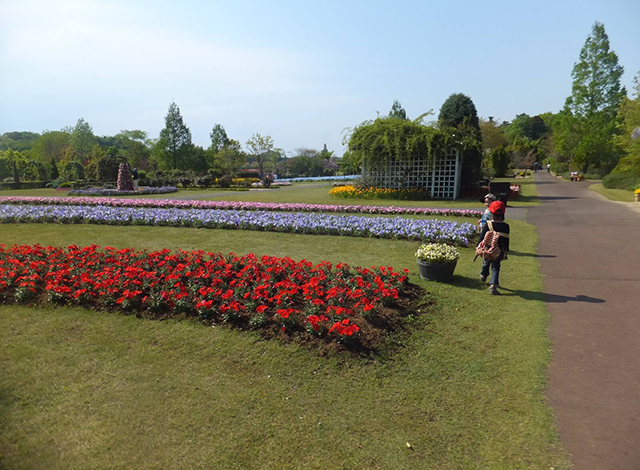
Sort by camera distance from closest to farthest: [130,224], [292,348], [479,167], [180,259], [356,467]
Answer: [356,467], [292,348], [180,259], [130,224], [479,167]

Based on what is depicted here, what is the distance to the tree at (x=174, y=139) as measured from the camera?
49.5m

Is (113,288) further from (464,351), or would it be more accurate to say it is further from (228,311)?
(464,351)

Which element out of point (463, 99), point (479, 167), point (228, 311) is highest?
point (463, 99)

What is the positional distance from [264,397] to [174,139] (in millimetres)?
51852

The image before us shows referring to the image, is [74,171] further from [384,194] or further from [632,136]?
[632,136]

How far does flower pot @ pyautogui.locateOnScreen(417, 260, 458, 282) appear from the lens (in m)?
5.81

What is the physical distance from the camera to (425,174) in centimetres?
2008

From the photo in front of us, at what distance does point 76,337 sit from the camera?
4.09m

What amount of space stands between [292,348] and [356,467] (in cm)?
152

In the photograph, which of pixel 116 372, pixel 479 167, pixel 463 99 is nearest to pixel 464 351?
pixel 116 372

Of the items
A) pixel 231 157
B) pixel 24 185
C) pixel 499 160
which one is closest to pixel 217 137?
pixel 231 157

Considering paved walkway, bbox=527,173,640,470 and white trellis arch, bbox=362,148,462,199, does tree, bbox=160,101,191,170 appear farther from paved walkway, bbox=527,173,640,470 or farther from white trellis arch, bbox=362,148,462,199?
paved walkway, bbox=527,173,640,470

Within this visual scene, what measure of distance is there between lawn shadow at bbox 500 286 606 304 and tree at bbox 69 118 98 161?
6616cm

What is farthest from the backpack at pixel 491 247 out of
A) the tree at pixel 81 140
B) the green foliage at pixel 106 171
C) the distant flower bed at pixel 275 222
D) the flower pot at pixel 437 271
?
the tree at pixel 81 140
